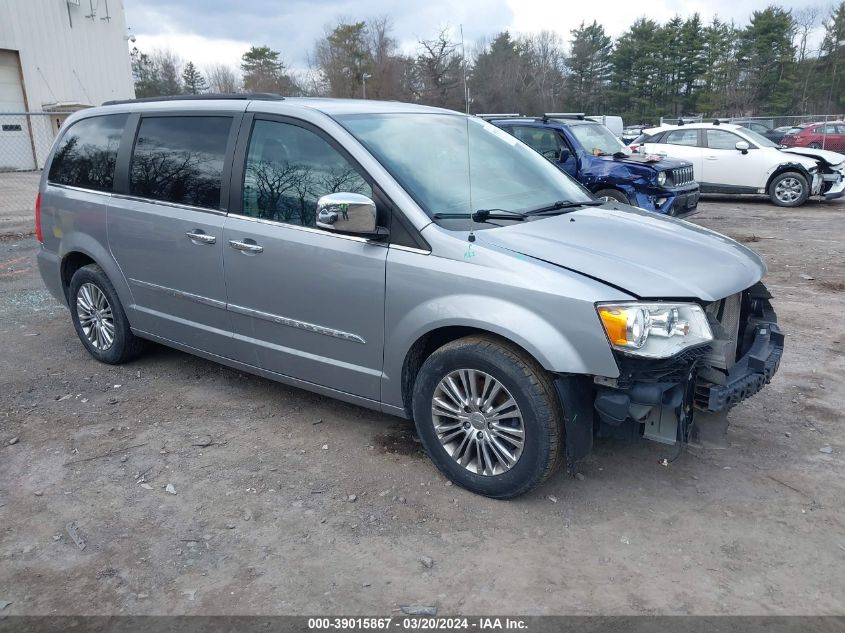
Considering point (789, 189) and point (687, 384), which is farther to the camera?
point (789, 189)

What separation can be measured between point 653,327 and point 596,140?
30.4ft

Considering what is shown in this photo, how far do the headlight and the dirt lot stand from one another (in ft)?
2.95

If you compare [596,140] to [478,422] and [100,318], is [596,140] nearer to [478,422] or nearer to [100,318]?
[100,318]

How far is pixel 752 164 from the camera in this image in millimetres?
14273

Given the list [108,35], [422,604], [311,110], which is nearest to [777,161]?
[311,110]

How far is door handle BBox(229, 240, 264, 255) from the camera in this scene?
3947mm

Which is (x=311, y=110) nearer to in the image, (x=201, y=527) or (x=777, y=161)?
(x=201, y=527)

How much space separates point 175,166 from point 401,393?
2204 mm

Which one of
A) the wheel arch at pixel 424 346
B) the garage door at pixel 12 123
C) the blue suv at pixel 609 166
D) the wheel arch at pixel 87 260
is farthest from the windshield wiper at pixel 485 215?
the garage door at pixel 12 123

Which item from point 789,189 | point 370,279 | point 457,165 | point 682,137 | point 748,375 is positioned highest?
point 457,165

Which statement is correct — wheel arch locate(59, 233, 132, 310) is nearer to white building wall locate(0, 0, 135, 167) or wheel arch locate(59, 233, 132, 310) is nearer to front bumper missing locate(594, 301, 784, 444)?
front bumper missing locate(594, 301, 784, 444)

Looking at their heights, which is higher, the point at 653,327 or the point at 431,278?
the point at 431,278

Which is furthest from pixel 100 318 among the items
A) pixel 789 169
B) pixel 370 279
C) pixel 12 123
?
pixel 12 123

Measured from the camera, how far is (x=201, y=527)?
3266 mm
